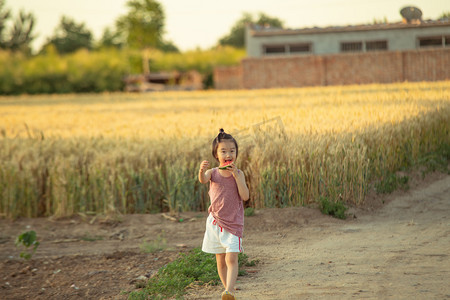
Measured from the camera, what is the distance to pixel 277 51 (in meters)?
35.4

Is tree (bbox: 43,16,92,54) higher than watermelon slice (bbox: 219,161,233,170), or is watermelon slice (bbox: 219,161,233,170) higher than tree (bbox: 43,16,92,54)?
tree (bbox: 43,16,92,54)

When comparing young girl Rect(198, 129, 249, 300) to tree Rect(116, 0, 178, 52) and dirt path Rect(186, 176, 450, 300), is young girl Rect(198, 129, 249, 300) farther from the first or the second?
tree Rect(116, 0, 178, 52)

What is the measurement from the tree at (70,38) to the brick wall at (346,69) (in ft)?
144

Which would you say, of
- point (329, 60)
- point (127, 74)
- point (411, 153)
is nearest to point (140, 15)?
point (127, 74)

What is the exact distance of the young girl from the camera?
4.59m

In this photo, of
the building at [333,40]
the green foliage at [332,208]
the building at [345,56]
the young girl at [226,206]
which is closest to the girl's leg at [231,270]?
the young girl at [226,206]

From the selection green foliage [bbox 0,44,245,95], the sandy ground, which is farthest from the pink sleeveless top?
green foliage [bbox 0,44,245,95]

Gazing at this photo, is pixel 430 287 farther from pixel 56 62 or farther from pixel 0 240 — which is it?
pixel 56 62

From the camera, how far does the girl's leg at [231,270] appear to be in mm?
4504

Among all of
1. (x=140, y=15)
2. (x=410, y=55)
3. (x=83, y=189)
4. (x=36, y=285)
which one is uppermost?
(x=140, y=15)

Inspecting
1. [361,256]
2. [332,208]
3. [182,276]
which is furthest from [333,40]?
[182,276]

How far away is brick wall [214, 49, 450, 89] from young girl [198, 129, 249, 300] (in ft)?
75.3

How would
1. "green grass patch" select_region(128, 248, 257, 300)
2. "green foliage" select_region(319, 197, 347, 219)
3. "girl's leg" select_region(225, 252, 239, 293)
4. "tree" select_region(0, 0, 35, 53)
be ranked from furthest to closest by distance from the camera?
"tree" select_region(0, 0, 35, 53), "green foliage" select_region(319, 197, 347, 219), "green grass patch" select_region(128, 248, 257, 300), "girl's leg" select_region(225, 252, 239, 293)

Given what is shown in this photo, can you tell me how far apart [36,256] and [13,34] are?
216 feet
